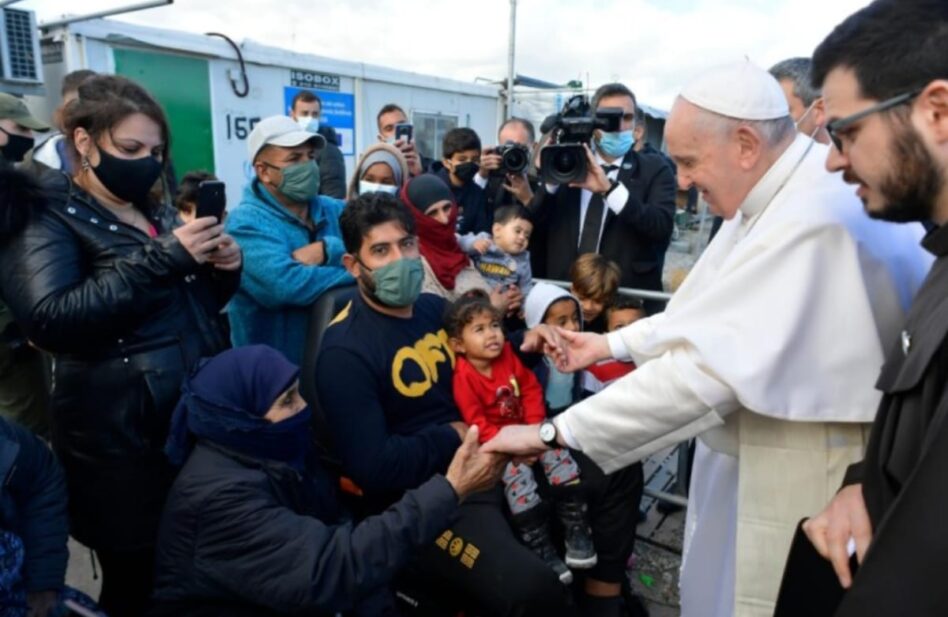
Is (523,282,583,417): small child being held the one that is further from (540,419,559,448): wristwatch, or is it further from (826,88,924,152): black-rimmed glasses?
(826,88,924,152): black-rimmed glasses

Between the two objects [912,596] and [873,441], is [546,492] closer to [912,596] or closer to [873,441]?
[873,441]

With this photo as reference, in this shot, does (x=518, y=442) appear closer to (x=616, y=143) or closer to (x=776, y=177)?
(x=776, y=177)

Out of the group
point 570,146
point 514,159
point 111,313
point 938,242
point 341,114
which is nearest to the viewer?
point 938,242

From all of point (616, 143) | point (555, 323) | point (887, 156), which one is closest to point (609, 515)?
point (555, 323)

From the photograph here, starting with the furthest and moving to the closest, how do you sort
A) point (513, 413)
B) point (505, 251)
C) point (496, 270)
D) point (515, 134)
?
point (515, 134), point (505, 251), point (496, 270), point (513, 413)

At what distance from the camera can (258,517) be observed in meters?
1.76

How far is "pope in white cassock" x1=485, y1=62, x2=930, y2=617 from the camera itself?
1607 millimetres

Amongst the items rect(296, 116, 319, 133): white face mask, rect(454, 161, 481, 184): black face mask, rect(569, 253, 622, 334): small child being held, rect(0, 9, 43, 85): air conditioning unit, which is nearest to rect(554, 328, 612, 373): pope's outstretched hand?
rect(569, 253, 622, 334): small child being held

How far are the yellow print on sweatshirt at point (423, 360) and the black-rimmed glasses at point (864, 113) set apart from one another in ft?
5.24

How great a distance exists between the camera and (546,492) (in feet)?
9.19

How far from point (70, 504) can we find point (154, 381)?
537 millimetres

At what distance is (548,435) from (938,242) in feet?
3.84

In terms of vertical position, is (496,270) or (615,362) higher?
(496,270)

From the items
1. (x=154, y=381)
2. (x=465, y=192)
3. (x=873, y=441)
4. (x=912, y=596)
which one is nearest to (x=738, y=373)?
(x=873, y=441)
